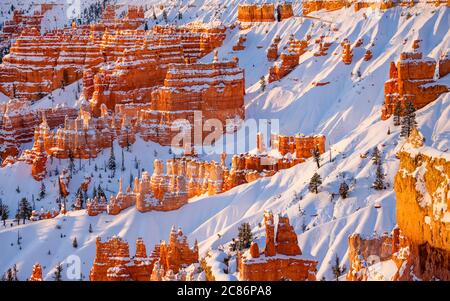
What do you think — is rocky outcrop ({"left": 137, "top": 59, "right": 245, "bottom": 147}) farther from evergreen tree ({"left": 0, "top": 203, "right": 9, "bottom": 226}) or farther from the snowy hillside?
evergreen tree ({"left": 0, "top": 203, "right": 9, "bottom": 226})

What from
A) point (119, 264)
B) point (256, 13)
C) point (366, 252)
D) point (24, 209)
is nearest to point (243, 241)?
point (119, 264)

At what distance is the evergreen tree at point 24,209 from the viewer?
60844mm

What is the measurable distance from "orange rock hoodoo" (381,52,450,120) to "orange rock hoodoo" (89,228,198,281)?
1920cm

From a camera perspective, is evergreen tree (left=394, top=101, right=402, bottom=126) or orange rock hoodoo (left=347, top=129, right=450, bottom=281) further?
evergreen tree (left=394, top=101, right=402, bottom=126)

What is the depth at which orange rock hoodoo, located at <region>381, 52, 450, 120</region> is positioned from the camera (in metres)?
59.6

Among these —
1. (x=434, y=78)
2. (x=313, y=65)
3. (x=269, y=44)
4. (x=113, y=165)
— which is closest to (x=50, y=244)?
(x=113, y=165)

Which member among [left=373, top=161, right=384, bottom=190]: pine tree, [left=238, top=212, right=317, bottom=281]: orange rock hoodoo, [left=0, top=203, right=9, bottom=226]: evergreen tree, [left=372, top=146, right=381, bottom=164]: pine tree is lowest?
[left=238, top=212, right=317, bottom=281]: orange rock hoodoo

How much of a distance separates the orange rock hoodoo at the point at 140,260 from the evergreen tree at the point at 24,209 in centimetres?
1591

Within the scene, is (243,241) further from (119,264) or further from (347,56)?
(347,56)

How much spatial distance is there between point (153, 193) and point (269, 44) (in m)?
31.7

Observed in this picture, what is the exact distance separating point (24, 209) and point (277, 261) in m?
31.9

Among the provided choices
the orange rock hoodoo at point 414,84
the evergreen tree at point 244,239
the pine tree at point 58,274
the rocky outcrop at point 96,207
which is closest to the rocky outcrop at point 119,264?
the pine tree at point 58,274

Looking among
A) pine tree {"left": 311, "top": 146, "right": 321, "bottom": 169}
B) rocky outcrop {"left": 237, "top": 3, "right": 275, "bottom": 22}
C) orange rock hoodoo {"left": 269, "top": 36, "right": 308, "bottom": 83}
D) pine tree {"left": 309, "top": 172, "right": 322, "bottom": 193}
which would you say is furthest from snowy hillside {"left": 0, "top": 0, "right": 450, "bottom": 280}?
rocky outcrop {"left": 237, "top": 3, "right": 275, "bottom": 22}

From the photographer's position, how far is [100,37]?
321ft
